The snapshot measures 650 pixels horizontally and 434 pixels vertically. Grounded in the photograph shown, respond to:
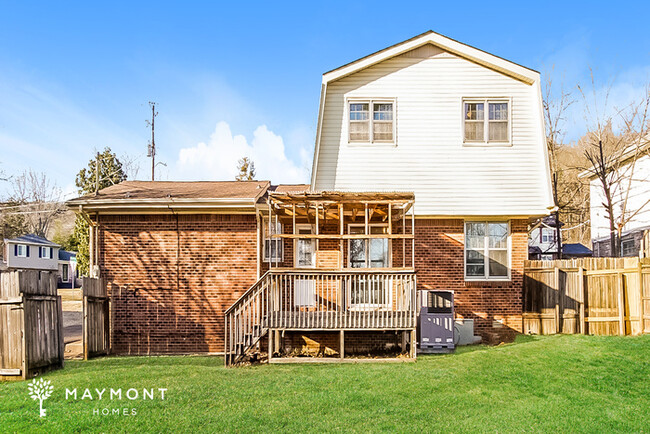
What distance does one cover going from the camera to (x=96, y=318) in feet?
41.8

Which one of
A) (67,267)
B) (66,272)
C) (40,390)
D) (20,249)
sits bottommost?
(66,272)

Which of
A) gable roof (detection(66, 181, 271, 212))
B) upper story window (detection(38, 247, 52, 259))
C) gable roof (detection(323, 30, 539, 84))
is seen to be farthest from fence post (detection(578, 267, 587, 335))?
upper story window (detection(38, 247, 52, 259))

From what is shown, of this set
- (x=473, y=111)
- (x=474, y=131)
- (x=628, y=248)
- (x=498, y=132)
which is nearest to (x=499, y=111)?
(x=498, y=132)

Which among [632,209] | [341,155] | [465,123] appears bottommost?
[632,209]

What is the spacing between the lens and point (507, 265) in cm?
1395

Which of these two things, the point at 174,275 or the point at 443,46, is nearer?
the point at 174,275

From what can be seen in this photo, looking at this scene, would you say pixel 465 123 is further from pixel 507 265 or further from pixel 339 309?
pixel 339 309

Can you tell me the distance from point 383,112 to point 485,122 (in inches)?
109

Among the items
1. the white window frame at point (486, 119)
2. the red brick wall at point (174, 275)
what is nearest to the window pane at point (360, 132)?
the white window frame at point (486, 119)

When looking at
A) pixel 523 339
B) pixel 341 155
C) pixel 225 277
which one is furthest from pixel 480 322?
pixel 225 277

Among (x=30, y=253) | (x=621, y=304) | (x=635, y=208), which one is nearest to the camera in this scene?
(x=621, y=304)

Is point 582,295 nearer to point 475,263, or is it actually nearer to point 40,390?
point 475,263

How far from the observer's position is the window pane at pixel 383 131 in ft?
46.0

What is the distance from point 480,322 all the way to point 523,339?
1.25m
